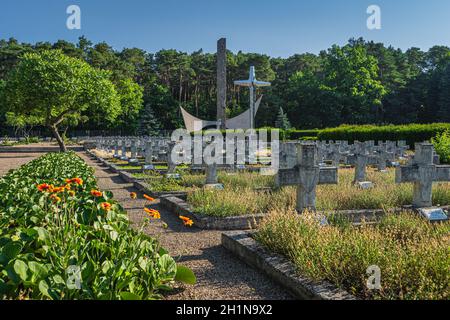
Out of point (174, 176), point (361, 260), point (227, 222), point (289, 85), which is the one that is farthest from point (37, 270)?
point (289, 85)

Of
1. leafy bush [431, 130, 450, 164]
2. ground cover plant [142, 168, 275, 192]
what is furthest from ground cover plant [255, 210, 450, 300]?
leafy bush [431, 130, 450, 164]

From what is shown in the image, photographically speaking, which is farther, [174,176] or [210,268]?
[174,176]

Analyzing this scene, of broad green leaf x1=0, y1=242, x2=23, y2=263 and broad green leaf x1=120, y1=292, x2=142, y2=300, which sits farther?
broad green leaf x1=0, y1=242, x2=23, y2=263

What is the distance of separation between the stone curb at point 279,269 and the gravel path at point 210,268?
0.07 metres

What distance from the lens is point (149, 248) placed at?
3760 mm

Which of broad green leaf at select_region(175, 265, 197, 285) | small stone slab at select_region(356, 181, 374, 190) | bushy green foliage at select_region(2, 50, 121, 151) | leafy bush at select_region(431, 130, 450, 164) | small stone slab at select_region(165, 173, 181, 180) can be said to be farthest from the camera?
bushy green foliage at select_region(2, 50, 121, 151)

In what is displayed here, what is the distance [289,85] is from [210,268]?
187 ft

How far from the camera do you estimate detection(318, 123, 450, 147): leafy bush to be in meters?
25.8

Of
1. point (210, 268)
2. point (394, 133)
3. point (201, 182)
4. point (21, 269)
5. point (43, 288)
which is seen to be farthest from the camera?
point (394, 133)

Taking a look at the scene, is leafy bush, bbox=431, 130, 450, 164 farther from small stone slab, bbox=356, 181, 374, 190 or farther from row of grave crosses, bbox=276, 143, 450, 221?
row of grave crosses, bbox=276, 143, 450, 221

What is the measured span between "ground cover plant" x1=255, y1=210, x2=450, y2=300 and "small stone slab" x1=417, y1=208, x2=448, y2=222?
6.17 feet

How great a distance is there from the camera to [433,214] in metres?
6.84

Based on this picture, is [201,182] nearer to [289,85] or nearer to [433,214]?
[433,214]

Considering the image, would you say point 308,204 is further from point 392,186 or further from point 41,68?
point 41,68
